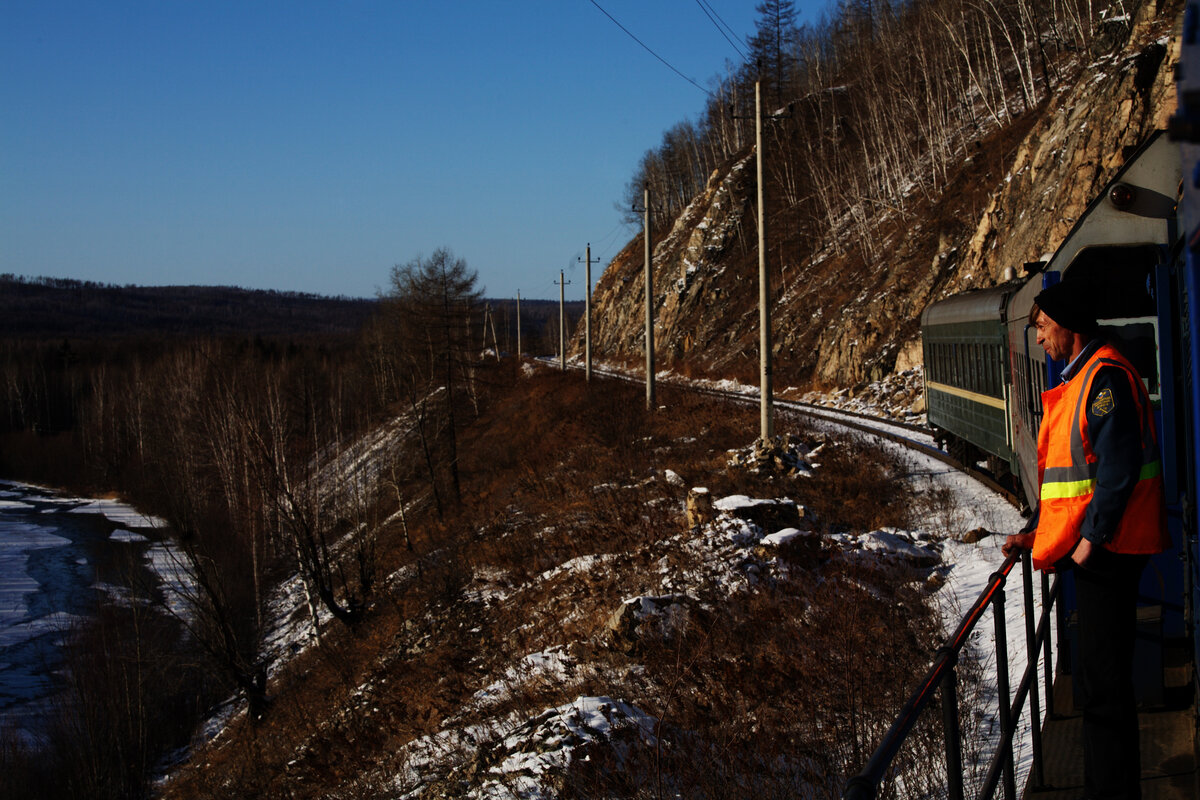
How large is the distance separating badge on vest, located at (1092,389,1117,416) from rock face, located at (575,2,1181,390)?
7.31m

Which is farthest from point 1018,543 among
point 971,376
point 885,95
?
point 885,95

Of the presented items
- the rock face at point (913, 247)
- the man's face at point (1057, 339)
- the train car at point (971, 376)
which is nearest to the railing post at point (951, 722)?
the man's face at point (1057, 339)

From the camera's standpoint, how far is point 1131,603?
3434 millimetres

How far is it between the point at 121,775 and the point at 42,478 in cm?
6888

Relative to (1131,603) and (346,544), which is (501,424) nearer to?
(346,544)

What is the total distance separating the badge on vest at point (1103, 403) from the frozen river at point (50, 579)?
2723 cm

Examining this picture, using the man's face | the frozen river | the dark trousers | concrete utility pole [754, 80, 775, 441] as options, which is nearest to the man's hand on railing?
the dark trousers

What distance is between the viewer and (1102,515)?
329 centimetres

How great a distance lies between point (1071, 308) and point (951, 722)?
1.75 metres

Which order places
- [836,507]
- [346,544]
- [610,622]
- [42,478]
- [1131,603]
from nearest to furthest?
[1131,603] < [610,622] < [836,507] < [346,544] < [42,478]

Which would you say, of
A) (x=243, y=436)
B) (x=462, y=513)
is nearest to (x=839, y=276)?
(x=462, y=513)

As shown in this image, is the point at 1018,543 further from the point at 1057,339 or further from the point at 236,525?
the point at 236,525

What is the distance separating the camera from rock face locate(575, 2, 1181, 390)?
2430 centimetres

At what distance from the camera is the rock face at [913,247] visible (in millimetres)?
24300
